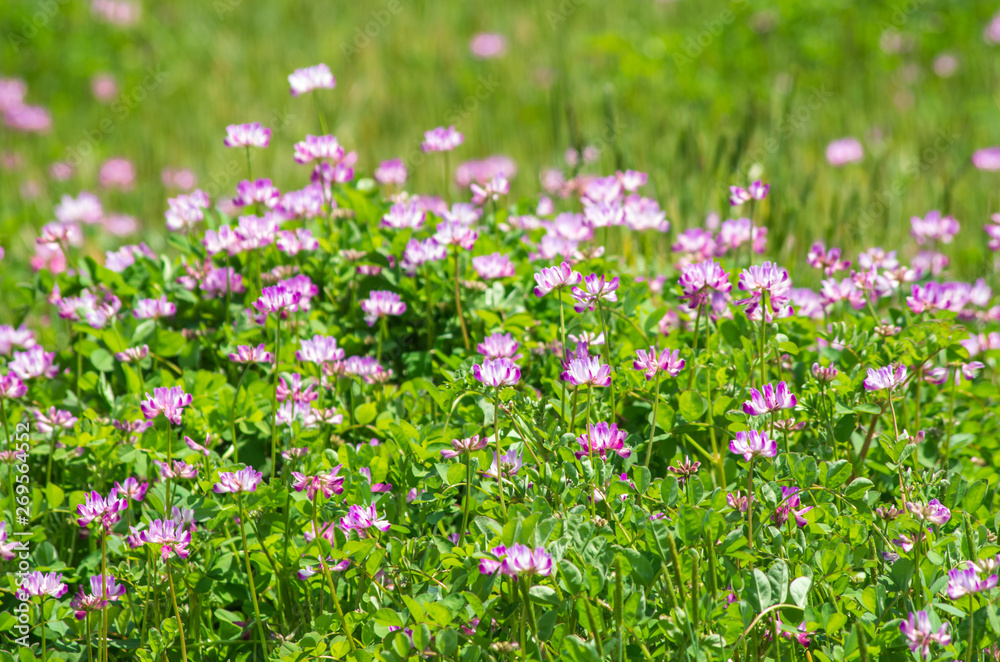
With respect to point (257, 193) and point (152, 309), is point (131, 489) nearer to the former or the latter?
point (152, 309)

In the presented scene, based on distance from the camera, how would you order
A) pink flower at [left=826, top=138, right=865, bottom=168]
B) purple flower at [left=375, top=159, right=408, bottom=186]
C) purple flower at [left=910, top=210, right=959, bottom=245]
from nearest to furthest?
purple flower at [left=910, top=210, right=959, bottom=245] < purple flower at [left=375, top=159, right=408, bottom=186] < pink flower at [left=826, top=138, right=865, bottom=168]

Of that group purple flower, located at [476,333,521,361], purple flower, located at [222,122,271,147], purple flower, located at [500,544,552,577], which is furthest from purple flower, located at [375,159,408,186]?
purple flower, located at [500,544,552,577]

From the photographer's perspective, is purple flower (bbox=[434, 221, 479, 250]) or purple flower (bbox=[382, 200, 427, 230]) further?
purple flower (bbox=[382, 200, 427, 230])

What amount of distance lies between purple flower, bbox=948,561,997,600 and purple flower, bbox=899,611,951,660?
2.2 inches

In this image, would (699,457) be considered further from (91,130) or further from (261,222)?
(91,130)

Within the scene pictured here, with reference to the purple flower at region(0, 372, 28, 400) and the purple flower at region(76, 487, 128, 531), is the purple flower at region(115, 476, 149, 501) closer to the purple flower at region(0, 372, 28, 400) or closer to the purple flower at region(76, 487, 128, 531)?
the purple flower at region(76, 487, 128, 531)

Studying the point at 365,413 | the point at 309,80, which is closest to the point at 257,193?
the point at 309,80

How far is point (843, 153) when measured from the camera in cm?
425

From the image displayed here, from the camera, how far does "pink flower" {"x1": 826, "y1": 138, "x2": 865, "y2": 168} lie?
167 inches

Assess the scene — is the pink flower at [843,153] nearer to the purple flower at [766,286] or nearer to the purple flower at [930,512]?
the purple flower at [766,286]

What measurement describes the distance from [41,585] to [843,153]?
372 centimetres

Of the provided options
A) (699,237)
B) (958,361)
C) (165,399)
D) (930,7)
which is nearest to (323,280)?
(165,399)

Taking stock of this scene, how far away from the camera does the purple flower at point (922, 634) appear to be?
1314mm

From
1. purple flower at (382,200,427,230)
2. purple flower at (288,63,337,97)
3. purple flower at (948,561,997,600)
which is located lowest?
purple flower at (948,561,997,600)
